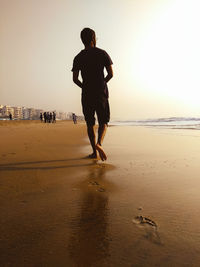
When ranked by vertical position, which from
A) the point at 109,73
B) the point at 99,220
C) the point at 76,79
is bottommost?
the point at 99,220

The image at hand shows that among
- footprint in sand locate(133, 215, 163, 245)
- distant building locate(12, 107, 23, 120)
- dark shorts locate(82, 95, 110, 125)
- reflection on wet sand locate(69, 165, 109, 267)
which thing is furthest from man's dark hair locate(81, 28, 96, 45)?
distant building locate(12, 107, 23, 120)

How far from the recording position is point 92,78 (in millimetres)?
2955

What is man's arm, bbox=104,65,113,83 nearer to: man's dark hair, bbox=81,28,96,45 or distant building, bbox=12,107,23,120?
man's dark hair, bbox=81,28,96,45

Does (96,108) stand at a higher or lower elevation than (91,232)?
higher

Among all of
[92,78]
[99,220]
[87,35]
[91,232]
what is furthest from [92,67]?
[91,232]

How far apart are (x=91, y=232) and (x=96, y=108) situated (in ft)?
7.39

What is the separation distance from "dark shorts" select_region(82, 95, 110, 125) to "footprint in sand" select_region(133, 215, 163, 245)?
206 centimetres

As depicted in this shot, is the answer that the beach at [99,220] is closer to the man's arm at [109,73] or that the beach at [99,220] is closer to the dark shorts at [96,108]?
the dark shorts at [96,108]

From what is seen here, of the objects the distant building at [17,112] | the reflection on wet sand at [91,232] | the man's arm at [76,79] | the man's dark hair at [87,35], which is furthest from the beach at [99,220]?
the distant building at [17,112]

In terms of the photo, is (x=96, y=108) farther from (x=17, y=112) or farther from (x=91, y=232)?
(x=17, y=112)

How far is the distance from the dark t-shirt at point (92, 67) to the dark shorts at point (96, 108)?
0.08 metres

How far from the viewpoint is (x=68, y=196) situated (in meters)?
1.38

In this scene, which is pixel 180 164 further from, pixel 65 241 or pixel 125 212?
pixel 65 241

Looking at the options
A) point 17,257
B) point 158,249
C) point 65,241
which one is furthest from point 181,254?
point 17,257
